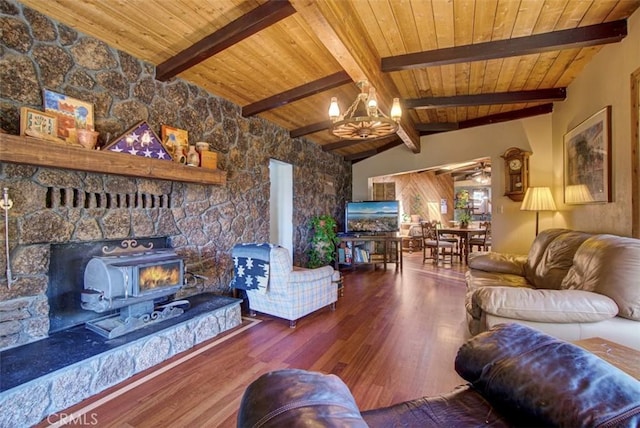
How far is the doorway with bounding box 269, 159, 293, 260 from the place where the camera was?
5.09m

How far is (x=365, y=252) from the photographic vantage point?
6.00 m

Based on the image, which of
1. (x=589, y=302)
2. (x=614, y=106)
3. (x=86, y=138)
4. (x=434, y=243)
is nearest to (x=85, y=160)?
(x=86, y=138)

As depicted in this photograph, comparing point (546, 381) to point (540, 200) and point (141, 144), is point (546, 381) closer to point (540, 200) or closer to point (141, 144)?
point (141, 144)

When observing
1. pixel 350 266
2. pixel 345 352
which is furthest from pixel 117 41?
pixel 350 266

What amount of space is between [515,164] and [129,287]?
5202 millimetres

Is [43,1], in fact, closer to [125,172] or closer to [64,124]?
[64,124]

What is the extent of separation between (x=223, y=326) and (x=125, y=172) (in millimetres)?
1684

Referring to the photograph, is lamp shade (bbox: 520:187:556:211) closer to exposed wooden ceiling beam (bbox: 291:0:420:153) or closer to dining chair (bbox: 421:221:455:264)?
exposed wooden ceiling beam (bbox: 291:0:420:153)

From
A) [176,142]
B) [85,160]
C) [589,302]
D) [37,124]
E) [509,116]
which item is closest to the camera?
[589,302]

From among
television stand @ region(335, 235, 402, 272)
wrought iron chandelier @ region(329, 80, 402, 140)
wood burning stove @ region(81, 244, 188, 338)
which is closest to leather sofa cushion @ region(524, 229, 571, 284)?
wrought iron chandelier @ region(329, 80, 402, 140)

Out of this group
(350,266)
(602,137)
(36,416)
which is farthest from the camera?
(350,266)

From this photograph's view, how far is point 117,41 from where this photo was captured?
7.90 feet

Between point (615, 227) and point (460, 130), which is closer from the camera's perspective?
point (615, 227)

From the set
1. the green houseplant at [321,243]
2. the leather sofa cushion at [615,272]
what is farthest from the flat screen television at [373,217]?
the leather sofa cushion at [615,272]
